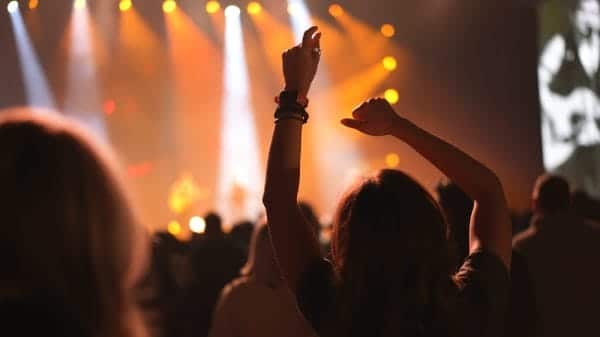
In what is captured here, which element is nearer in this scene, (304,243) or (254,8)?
(304,243)

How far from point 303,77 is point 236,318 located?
1700 mm

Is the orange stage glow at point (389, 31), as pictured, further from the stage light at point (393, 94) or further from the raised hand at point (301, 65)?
the raised hand at point (301, 65)

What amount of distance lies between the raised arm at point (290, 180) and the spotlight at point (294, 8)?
1146 centimetres

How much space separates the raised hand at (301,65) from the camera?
2102 mm

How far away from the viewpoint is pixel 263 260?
12.2ft

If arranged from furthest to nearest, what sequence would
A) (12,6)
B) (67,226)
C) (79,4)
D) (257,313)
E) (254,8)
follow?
(254,8)
(79,4)
(12,6)
(257,313)
(67,226)

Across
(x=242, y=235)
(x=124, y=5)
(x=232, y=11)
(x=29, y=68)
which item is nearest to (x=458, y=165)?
(x=242, y=235)

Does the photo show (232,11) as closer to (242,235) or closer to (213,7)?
(213,7)

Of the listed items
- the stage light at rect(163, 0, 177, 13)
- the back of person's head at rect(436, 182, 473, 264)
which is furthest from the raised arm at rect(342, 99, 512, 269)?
the stage light at rect(163, 0, 177, 13)

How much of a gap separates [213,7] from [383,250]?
12073 mm

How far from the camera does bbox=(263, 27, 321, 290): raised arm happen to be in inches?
78.2

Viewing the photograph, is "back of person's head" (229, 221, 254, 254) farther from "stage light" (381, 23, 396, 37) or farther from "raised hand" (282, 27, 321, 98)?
"stage light" (381, 23, 396, 37)

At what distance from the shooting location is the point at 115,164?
142cm

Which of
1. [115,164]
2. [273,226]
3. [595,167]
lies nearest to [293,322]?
[273,226]
